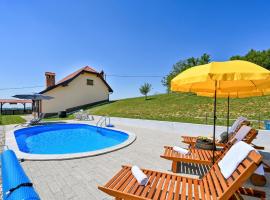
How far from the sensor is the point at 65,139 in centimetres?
1065

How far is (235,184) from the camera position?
2.21m

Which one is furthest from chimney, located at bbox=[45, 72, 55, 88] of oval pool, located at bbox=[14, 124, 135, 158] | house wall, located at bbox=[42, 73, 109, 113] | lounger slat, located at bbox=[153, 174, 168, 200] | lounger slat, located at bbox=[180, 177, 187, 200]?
lounger slat, located at bbox=[180, 177, 187, 200]

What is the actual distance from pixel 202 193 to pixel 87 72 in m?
26.3

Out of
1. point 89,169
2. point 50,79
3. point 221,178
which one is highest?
point 50,79

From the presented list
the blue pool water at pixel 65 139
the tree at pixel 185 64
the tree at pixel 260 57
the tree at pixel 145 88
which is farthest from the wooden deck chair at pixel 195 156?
the tree at pixel 185 64

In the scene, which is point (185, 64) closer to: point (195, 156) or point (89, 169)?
point (195, 156)

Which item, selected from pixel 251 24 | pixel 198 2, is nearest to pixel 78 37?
pixel 198 2

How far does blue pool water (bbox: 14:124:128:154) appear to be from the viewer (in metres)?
8.52

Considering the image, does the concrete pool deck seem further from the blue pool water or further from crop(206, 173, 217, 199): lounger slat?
the blue pool water

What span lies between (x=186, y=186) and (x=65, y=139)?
9348 mm

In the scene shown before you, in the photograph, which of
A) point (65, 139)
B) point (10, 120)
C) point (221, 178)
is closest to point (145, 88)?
point (10, 120)

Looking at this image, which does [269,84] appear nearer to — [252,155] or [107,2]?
[252,155]

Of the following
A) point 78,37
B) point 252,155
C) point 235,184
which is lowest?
point 235,184

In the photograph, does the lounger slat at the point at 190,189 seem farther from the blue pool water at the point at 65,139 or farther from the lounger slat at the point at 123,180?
the blue pool water at the point at 65,139
